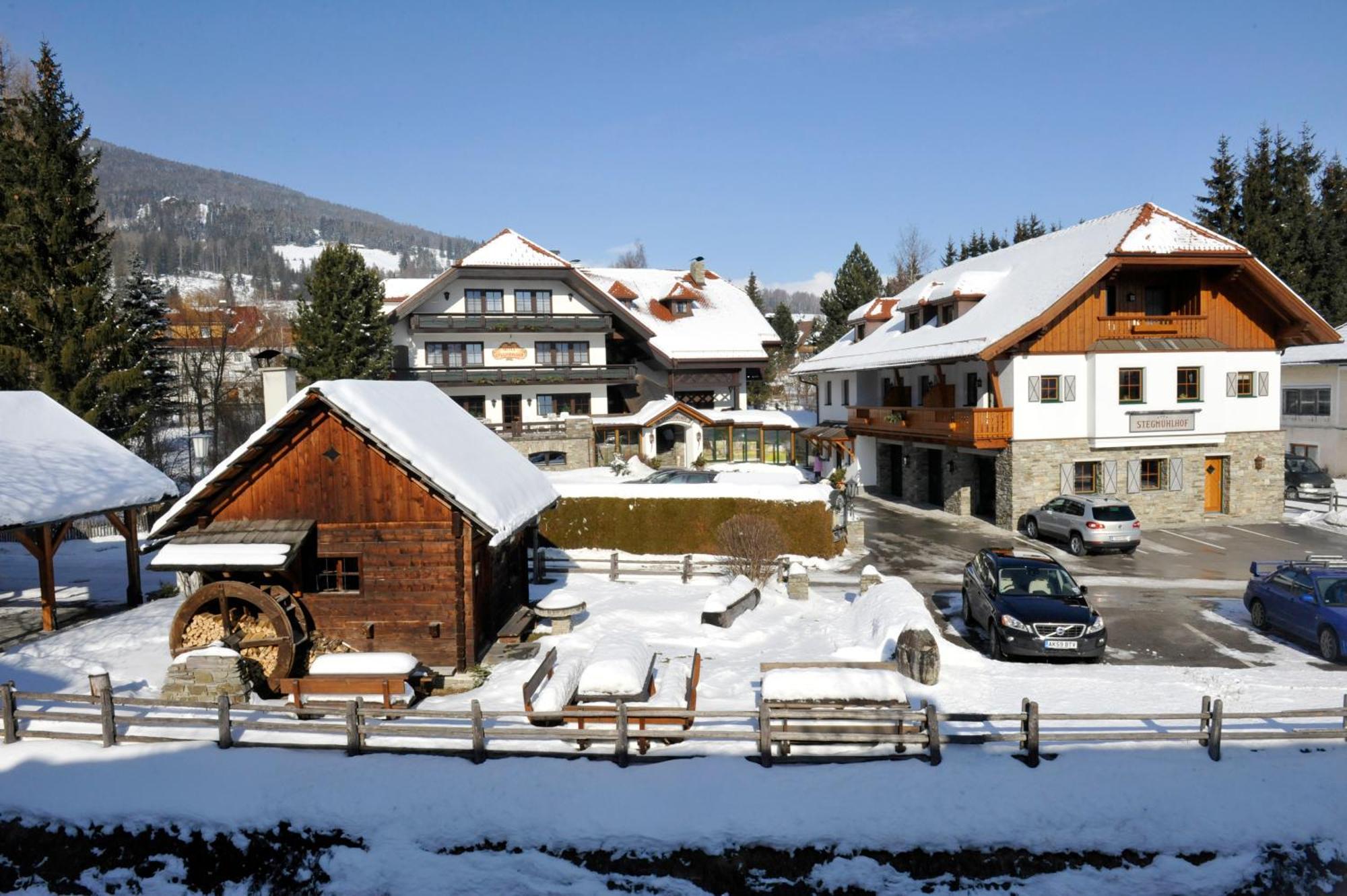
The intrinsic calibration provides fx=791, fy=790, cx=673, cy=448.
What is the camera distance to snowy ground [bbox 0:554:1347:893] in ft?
32.8

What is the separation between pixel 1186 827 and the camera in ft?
33.3

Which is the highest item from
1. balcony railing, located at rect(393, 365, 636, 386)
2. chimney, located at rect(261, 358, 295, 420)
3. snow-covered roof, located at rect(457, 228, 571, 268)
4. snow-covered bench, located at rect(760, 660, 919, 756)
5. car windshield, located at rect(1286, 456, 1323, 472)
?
snow-covered roof, located at rect(457, 228, 571, 268)

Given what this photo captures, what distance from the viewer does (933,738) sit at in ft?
35.8

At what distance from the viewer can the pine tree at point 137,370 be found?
3362 centimetres

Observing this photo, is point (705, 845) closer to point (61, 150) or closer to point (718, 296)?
point (61, 150)

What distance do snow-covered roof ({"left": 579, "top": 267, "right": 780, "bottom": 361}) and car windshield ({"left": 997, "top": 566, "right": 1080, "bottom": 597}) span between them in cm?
2805

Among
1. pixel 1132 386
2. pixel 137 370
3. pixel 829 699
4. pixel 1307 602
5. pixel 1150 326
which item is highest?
pixel 1150 326

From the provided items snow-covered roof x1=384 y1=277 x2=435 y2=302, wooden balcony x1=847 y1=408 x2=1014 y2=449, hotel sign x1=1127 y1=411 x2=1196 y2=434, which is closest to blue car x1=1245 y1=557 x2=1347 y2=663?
wooden balcony x1=847 y1=408 x2=1014 y2=449

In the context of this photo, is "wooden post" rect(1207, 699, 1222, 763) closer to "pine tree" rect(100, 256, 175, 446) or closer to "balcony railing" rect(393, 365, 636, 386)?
"balcony railing" rect(393, 365, 636, 386)

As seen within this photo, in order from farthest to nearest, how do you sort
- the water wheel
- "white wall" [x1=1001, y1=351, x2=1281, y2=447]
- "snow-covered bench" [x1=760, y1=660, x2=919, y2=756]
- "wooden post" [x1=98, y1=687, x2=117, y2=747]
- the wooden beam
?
1. the wooden beam
2. "white wall" [x1=1001, y1=351, x2=1281, y2=447]
3. the water wheel
4. "wooden post" [x1=98, y1=687, x2=117, y2=747]
5. "snow-covered bench" [x1=760, y1=660, x2=919, y2=756]

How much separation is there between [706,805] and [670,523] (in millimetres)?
16218

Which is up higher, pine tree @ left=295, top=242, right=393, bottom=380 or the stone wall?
pine tree @ left=295, top=242, right=393, bottom=380

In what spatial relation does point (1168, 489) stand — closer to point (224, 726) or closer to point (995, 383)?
point (995, 383)

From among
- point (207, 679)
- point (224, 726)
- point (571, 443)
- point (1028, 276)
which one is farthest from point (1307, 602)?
point (571, 443)
